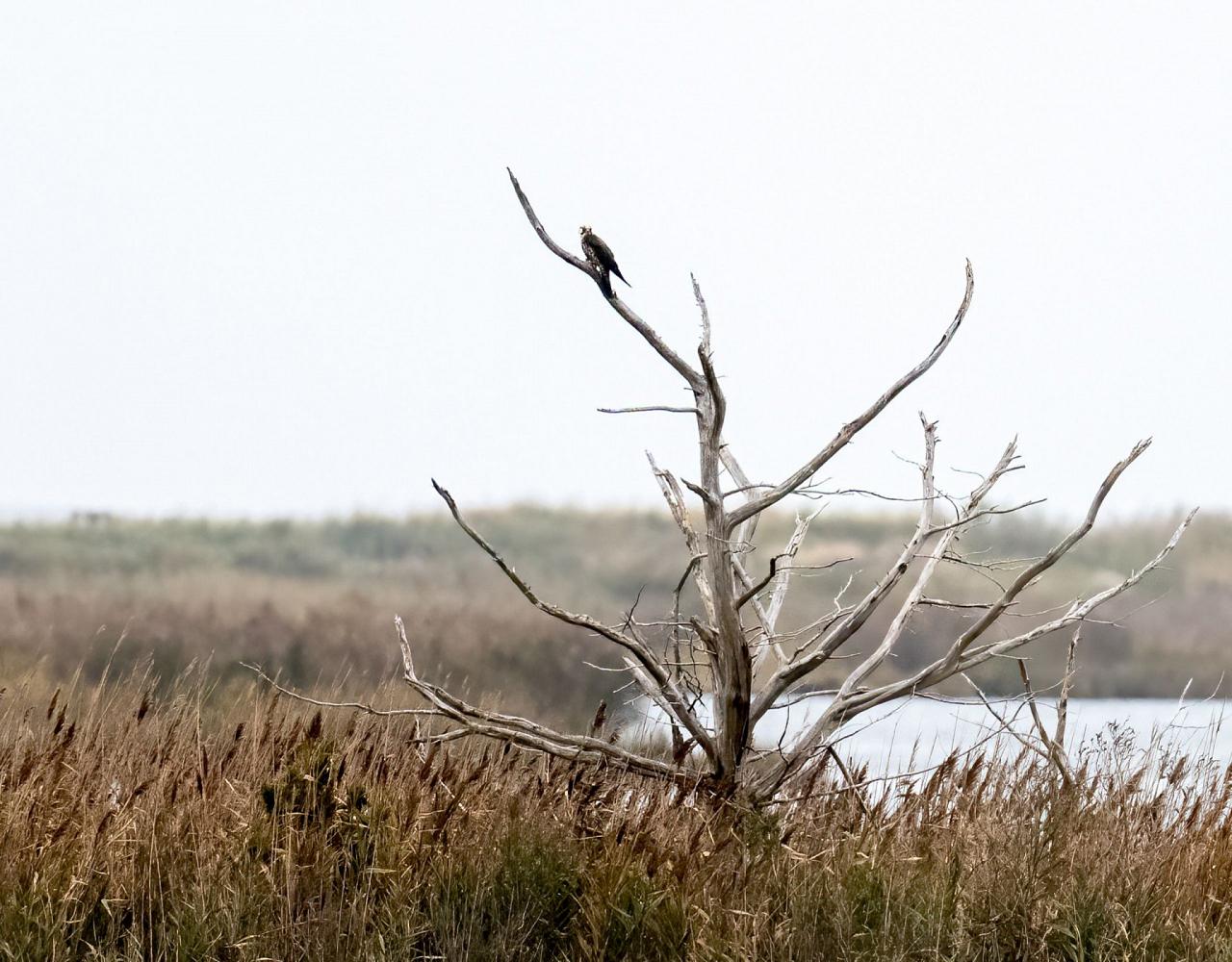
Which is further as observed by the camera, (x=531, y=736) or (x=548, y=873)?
(x=531, y=736)

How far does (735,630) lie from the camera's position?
13.3 feet

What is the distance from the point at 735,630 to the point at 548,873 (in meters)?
1.01

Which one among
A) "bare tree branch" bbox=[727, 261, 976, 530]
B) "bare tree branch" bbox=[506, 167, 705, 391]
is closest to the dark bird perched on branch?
"bare tree branch" bbox=[506, 167, 705, 391]

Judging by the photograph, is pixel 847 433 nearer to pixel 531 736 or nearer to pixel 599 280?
pixel 599 280

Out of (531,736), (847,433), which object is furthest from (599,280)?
(531,736)

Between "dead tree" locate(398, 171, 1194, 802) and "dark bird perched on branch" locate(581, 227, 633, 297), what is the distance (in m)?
0.01

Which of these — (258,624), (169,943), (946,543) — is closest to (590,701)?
(258,624)

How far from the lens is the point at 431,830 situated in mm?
3906

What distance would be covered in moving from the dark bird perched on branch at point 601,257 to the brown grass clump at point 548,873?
164 centimetres

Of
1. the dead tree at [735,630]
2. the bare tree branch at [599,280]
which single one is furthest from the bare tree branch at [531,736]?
the bare tree branch at [599,280]

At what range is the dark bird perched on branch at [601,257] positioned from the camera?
3881 mm

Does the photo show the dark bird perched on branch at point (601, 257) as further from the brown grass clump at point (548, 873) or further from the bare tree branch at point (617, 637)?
the brown grass clump at point (548, 873)

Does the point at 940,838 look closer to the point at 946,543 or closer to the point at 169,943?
the point at 946,543

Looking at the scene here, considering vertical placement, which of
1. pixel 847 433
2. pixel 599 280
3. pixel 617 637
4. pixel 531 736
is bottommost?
pixel 531 736
